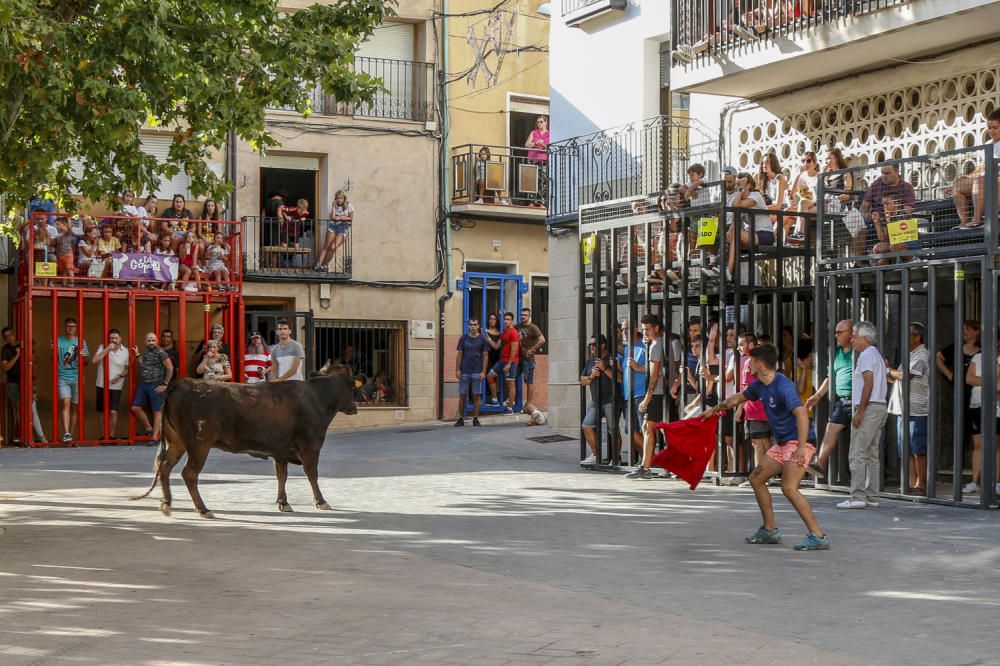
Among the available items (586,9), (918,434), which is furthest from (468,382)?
(918,434)

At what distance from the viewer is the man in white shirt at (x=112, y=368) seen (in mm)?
25422

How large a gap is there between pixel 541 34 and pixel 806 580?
2560 cm

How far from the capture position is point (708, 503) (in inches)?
599

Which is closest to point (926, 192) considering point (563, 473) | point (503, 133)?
point (563, 473)

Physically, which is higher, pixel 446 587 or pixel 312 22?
pixel 312 22

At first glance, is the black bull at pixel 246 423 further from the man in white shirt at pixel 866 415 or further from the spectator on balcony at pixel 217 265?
the spectator on balcony at pixel 217 265

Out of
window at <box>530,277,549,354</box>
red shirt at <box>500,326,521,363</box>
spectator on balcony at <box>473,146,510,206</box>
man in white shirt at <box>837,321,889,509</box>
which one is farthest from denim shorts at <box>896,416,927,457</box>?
window at <box>530,277,549,354</box>

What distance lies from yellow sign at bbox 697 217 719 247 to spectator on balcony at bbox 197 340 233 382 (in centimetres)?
984

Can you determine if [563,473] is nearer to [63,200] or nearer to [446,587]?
[63,200]

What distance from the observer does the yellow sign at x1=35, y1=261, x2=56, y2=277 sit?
24.7 meters

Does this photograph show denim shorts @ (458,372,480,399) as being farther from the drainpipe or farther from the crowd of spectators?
the crowd of spectators

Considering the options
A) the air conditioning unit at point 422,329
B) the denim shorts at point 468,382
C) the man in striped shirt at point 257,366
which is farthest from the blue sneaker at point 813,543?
the air conditioning unit at point 422,329

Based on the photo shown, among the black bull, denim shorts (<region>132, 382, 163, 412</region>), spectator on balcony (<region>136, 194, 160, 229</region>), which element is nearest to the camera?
the black bull

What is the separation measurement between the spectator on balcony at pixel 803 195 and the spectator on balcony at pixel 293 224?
14026mm
